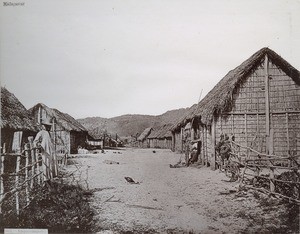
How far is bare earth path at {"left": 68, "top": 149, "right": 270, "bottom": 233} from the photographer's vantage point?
299 centimetres

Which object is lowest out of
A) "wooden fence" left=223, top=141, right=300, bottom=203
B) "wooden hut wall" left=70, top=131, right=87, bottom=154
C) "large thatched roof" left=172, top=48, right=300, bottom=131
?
"wooden fence" left=223, top=141, right=300, bottom=203

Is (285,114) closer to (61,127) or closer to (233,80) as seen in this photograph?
(233,80)

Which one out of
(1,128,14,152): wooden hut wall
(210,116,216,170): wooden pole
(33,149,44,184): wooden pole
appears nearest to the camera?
(33,149,44,184): wooden pole

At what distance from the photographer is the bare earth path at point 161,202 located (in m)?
2.99

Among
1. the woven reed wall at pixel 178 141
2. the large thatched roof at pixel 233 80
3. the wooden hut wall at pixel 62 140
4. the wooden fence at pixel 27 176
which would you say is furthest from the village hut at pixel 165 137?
the wooden fence at pixel 27 176

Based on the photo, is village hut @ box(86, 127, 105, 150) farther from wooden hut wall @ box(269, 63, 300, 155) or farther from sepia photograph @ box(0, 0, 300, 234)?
wooden hut wall @ box(269, 63, 300, 155)

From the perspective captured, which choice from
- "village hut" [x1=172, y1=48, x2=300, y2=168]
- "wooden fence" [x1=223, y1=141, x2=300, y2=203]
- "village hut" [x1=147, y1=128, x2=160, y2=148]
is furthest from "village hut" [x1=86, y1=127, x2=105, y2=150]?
"village hut" [x1=147, y1=128, x2=160, y2=148]

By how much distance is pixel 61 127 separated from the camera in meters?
3.81

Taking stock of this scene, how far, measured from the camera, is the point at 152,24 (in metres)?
3.43

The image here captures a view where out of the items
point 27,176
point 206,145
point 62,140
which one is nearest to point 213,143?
point 206,145

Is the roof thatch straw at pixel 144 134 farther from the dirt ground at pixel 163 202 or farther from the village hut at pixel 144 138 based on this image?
the dirt ground at pixel 163 202

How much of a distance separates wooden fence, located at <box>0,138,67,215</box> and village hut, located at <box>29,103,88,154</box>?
210 mm

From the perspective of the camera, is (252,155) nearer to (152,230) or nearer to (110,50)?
(152,230)

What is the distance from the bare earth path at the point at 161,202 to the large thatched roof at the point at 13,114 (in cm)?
96
